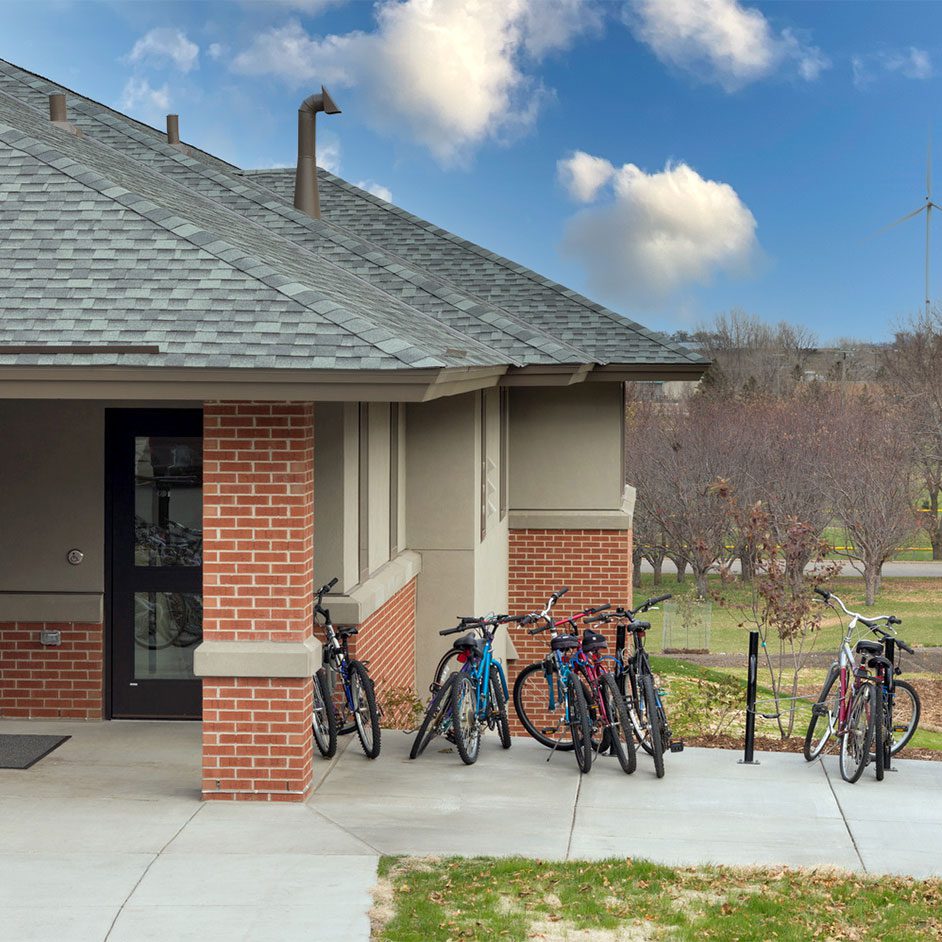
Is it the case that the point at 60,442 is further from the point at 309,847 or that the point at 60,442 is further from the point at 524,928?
the point at 524,928

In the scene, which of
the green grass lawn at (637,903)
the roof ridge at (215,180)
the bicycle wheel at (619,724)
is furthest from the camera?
the roof ridge at (215,180)

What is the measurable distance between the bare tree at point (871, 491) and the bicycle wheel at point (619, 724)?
115 ft

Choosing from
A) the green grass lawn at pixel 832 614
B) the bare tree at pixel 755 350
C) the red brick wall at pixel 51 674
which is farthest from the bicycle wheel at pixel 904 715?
the bare tree at pixel 755 350

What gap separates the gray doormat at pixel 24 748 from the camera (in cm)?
909

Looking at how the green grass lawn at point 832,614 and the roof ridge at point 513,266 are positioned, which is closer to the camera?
the roof ridge at point 513,266

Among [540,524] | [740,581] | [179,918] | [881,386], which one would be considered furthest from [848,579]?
[179,918]

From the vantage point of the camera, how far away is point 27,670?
34.1ft

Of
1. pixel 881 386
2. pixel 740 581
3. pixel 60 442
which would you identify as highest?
pixel 881 386

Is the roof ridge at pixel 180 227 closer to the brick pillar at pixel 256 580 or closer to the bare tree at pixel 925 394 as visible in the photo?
the brick pillar at pixel 256 580

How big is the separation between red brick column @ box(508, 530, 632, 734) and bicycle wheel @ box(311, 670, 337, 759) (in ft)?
24.5

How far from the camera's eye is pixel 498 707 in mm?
9742

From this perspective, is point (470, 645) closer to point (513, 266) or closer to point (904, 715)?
point (513, 266)

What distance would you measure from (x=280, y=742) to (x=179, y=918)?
6.13 feet

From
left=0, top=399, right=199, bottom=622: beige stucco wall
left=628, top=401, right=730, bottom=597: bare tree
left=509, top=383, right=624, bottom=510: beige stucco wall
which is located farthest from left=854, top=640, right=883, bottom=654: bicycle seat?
left=628, top=401, right=730, bottom=597: bare tree
